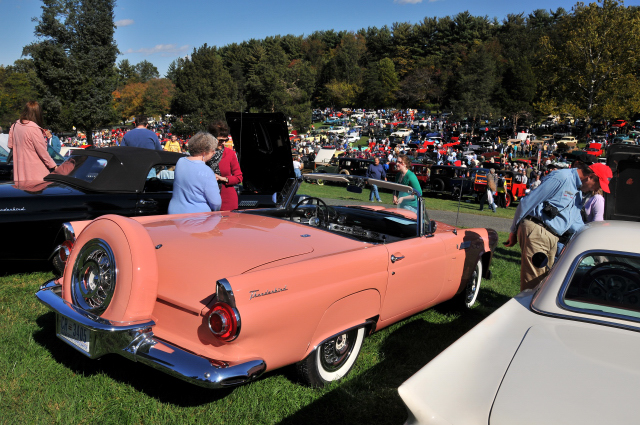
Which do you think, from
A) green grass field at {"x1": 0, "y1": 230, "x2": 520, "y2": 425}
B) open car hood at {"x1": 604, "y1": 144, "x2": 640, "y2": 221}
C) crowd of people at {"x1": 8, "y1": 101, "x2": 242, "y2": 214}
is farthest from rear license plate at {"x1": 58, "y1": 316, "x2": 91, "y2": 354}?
open car hood at {"x1": 604, "y1": 144, "x2": 640, "y2": 221}

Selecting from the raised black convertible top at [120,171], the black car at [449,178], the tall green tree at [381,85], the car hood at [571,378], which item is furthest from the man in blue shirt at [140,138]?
the tall green tree at [381,85]

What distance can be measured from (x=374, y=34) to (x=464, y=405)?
110 m

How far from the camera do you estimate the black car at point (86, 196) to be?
14.2 ft

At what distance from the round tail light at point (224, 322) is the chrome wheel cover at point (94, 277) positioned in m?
0.73

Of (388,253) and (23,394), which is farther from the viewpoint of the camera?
(388,253)

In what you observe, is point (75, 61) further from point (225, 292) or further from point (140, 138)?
point (225, 292)

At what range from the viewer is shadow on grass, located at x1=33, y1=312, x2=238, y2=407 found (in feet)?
9.39

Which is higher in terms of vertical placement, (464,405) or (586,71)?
(586,71)

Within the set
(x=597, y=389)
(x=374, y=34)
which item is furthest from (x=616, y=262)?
(x=374, y=34)

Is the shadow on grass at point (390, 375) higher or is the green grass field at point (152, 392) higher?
the green grass field at point (152, 392)

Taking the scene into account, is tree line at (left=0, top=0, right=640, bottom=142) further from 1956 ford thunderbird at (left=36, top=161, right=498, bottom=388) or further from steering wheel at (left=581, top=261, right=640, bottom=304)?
steering wheel at (left=581, top=261, right=640, bottom=304)

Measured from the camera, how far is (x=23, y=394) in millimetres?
2736

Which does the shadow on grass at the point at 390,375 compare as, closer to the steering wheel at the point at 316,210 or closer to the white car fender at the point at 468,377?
the white car fender at the point at 468,377

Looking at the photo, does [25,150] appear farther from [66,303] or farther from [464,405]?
[464,405]
